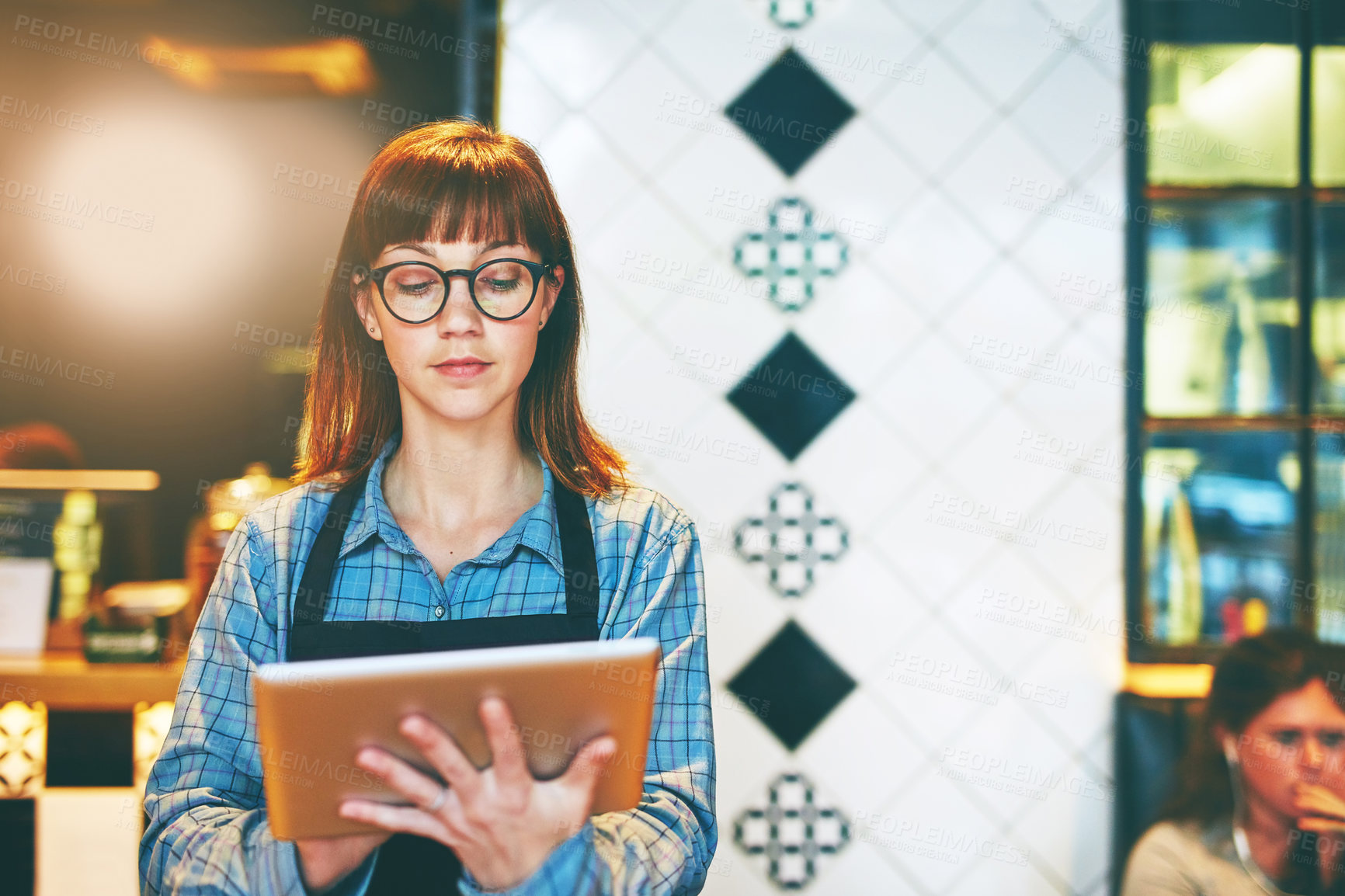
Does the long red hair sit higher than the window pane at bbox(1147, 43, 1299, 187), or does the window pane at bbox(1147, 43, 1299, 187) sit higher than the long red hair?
the window pane at bbox(1147, 43, 1299, 187)

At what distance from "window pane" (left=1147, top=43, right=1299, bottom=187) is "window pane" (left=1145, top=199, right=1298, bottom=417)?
0.08m

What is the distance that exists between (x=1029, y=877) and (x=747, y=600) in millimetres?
909

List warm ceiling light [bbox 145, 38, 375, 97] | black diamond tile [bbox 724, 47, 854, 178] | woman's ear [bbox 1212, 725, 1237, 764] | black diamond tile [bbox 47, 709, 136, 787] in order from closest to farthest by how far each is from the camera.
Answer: woman's ear [bbox 1212, 725, 1237, 764]
black diamond tile [bbox 47, 709, 136, 787]
black diamond tile [bbox 724, 47, 854, 178]
warm ceiling light [bbox 145, 38, 375, 97]

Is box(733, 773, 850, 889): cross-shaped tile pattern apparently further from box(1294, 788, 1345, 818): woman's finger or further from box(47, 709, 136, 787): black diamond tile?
box(47, 709, 136, 787): black diamond tile

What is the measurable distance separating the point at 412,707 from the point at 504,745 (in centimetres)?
10

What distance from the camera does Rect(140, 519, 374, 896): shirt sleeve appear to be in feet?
3.41

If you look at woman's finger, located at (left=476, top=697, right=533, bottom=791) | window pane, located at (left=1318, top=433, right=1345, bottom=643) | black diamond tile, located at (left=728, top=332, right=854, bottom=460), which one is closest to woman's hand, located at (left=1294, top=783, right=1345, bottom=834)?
window pane, located at (left=1318, top=433, right=1345, bottom=643)

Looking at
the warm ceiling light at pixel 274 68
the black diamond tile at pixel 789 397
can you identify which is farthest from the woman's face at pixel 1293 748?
the warm ceiling light at pixel 274 68

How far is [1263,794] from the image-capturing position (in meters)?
1.70

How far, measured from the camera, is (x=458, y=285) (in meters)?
1.23

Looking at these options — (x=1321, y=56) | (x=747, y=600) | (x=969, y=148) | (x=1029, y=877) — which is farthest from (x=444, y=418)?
(x=1321, y=56)

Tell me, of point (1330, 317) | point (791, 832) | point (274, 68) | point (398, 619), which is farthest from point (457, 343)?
point (1330, 317)

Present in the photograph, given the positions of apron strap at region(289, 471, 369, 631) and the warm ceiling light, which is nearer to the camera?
apron strap at region(289, 471, 369, 631)

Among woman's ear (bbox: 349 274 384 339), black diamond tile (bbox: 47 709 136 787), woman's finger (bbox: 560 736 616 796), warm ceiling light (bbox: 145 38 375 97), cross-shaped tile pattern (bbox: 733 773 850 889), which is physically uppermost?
warm ceiling light (bbox: 145 38 375 97)
